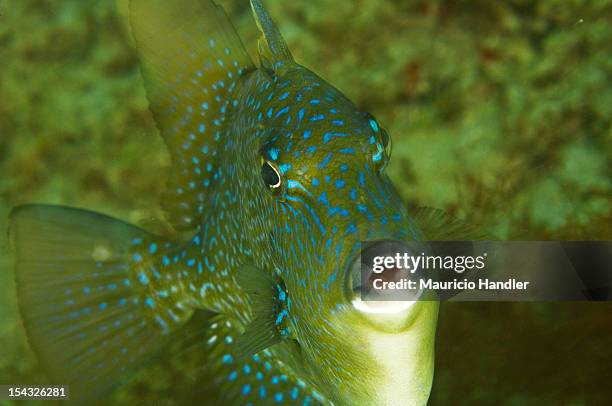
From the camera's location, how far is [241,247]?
1.18 m

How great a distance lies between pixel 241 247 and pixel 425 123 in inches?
32.0

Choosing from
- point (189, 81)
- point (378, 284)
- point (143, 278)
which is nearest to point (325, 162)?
point (378, 284)

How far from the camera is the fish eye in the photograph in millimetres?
916

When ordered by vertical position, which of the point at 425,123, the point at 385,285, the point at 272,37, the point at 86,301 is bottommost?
the point at 385,285

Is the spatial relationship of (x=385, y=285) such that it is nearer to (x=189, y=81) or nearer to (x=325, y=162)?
(x=325, y=162)

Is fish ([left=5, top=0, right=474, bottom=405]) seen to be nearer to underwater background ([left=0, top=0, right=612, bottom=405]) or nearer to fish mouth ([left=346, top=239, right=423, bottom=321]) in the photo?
fish mouth ([left=346, top=239, right=423, bottom=321])

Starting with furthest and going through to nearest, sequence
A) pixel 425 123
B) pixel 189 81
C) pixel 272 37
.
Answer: pixel 425 123 < pixel 189 81 < pixel 272 37

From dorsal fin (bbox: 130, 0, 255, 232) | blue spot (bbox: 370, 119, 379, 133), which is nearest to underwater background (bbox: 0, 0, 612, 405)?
dorsal fin (bbox: 130, 0, 255, 232)

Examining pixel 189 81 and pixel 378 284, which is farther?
pixel 189 81

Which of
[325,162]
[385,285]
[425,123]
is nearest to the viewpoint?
[385,285]

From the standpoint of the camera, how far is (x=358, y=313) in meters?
0.79

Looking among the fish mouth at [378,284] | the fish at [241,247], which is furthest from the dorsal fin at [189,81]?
the fish mouth at [378,284]

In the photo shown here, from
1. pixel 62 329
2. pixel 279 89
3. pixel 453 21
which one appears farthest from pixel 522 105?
pixel 62 329

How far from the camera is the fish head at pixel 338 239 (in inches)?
31.2
